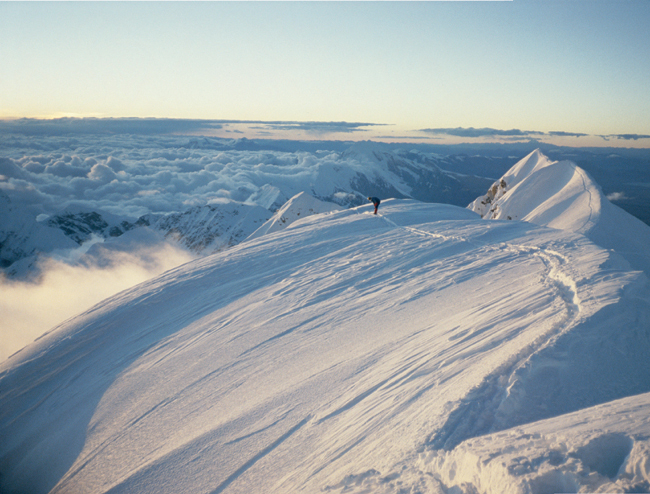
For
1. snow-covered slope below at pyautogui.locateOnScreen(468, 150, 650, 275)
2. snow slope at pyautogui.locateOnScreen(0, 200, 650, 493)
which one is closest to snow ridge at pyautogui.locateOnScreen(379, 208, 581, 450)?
snow slope at pyautogui.locateOnScreen(0, 200, 650, 493)

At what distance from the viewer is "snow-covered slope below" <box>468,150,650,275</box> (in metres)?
23.4

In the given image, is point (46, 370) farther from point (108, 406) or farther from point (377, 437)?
point (377, 437)

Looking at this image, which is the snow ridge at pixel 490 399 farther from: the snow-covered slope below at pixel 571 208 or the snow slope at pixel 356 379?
the snow-covered slope below at pixel 571 208

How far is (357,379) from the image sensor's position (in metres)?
8.95

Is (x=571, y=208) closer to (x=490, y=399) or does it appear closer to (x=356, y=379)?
(x=356, y=379)

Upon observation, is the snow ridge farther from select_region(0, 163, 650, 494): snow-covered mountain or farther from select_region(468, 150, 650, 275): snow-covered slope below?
select_region(468, 150, 650, 275): snow-covered slope below

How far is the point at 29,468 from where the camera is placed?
10352mm

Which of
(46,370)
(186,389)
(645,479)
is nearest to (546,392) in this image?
(645,479)

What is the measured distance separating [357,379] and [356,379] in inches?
Answer: 1.2

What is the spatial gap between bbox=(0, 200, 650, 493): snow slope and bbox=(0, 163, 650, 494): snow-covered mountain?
0.04m

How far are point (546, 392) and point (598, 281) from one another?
6.22 metres

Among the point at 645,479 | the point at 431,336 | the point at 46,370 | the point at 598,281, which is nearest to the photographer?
the point at 645,479

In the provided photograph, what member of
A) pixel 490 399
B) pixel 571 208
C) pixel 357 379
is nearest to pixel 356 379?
pixel 357 379

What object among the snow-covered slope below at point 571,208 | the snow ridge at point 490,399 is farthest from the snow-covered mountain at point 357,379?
the snow-covered slope below at point 571,208
